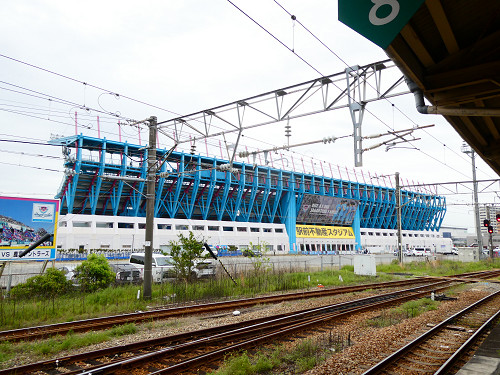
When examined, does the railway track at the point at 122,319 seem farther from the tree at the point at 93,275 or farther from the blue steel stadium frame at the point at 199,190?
the blue steel stadium frame at the point at 199,190

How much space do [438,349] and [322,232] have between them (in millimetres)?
65876

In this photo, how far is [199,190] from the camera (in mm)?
57594

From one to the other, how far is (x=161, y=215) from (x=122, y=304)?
163ft

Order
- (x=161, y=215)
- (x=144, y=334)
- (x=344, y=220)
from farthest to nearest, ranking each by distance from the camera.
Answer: (x=344, y=220) < (x=161, y=215) < (x=144, y=334)

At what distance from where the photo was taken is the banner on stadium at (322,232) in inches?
2709

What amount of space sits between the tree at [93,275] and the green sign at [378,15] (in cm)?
1597

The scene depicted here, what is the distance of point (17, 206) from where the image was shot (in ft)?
55.6

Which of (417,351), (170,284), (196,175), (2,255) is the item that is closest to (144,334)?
(417,351)

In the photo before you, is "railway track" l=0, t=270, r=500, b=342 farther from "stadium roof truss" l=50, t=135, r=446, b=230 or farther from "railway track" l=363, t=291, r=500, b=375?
"stadium roof truss" l=50, t=135, r=446, b=230

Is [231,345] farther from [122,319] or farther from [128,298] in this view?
[128,298]

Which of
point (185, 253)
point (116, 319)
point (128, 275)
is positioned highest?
point (185, 253)

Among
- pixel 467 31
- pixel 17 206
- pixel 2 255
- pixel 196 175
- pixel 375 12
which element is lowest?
pixel 2 255

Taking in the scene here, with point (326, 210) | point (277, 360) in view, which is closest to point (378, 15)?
point (277, 360)

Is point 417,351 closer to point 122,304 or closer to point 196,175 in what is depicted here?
point 122,304
